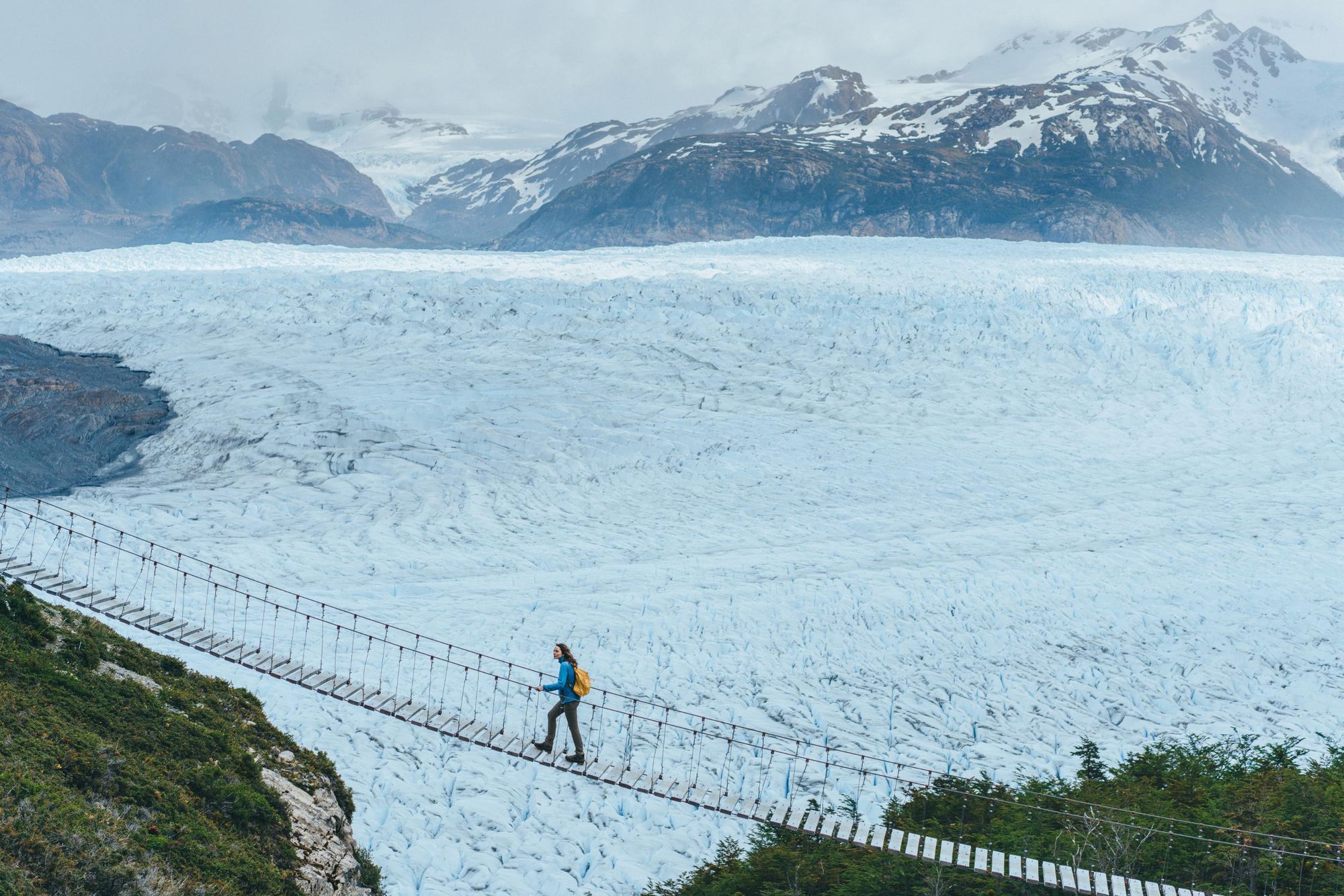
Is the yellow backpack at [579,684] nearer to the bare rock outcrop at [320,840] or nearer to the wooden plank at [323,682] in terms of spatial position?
the bare rock outcrop at [320,840]

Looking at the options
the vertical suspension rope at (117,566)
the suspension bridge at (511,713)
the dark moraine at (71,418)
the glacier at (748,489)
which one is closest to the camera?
the suspension bridge at (511,713)

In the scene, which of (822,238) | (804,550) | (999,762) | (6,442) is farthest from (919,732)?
(822,238)

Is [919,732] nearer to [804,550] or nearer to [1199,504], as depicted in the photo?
[804,550]

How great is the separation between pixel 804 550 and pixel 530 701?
908cm

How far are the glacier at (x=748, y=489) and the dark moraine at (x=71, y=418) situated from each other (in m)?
1.07

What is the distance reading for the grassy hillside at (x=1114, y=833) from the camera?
497 inches

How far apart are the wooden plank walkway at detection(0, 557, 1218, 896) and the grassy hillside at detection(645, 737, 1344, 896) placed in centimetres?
42

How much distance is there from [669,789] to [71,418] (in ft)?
92.3

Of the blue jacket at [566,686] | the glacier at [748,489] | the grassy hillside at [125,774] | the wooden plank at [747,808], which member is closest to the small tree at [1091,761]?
the glacier at [748,489]

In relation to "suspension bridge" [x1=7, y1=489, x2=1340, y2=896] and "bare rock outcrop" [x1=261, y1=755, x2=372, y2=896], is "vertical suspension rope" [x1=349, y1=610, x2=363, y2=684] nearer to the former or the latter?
"suspension bridge" [x1=7, y1=489, x2=1340, y2=896]

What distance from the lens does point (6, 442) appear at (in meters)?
29.8

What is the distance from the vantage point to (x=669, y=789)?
Result: 1254 cm

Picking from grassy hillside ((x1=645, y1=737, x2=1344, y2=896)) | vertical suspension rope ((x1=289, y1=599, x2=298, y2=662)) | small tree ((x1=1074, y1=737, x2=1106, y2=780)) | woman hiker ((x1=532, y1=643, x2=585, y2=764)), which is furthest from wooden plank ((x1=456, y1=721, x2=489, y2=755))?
small tree ((x1=1074, y1=737, x2=1106, y2=780))

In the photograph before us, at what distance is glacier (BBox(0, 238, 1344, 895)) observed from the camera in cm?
1778
